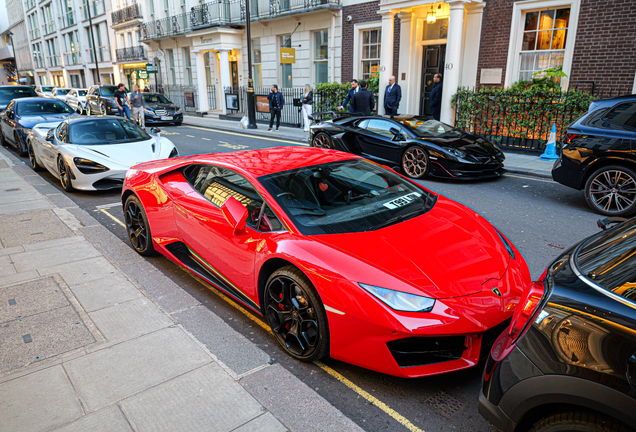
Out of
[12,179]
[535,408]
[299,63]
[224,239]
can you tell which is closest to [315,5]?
[299,63]

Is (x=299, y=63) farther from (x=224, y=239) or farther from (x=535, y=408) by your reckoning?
(x=535, y=408)

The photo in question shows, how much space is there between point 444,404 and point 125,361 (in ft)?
7.11

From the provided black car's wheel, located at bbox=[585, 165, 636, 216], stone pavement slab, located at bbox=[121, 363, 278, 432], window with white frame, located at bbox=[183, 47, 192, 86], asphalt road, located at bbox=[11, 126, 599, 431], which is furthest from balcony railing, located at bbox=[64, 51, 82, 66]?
stone pavement slab, located at bbox=[121, 363, 278, 432]

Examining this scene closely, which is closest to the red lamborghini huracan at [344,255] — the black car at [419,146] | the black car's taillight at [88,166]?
the black car's taillight at [88,166]

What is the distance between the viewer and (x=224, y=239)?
12.0 feet

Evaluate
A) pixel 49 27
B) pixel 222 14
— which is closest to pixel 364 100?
pixel 222 14

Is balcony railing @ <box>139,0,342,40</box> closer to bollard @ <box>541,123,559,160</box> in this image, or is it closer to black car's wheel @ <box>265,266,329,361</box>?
bollard @ <box>541,123,559,160</box>

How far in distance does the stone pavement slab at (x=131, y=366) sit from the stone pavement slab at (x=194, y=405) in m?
0.12

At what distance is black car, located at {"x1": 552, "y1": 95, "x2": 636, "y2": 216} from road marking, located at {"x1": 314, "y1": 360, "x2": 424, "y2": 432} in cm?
565

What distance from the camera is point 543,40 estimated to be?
13055 mm

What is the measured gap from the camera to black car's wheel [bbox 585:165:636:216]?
6469 mm

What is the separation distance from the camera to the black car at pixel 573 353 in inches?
61.8

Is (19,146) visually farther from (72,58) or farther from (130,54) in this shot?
(72,58)

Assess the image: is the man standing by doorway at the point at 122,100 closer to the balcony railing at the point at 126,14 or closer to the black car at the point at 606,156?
the black car at the point at 606,156
